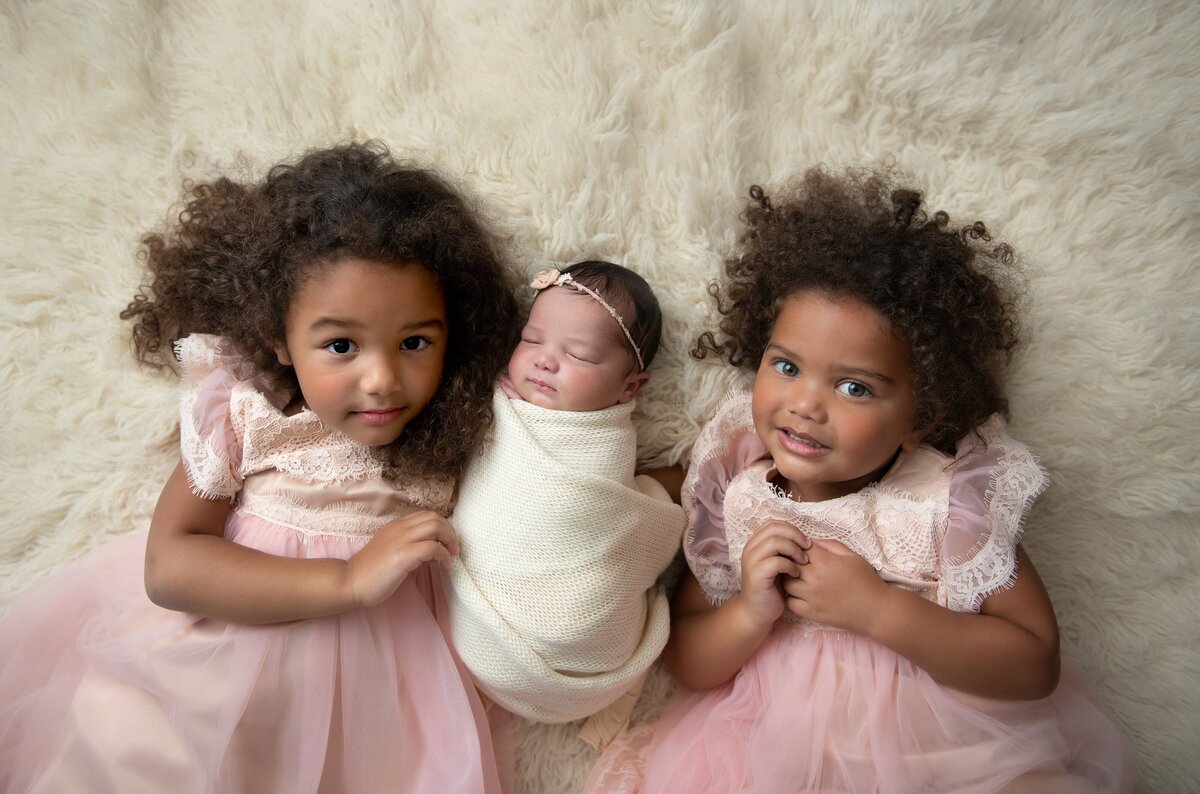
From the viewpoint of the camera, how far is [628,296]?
1492 millimetres

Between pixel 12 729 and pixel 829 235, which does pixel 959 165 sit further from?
pixel 12 729

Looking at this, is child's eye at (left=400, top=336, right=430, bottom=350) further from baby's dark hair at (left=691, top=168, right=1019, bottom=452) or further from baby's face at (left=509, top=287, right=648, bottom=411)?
baby's dark hair at (left=691, top=168, right=1019, bottom=452)

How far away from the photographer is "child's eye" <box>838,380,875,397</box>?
137 cm

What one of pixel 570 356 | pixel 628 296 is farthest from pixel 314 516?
pixel 628 296

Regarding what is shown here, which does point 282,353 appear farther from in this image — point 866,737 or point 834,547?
point 866,737

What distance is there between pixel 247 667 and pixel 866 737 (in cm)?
105

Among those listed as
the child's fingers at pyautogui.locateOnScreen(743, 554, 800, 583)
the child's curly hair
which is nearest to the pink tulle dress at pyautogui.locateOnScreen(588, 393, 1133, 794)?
the child's fingers at pyautogui.locateOnScreen(743, 554, 800, 583)

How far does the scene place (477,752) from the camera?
4.61 feet

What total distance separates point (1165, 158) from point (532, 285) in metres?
1.25

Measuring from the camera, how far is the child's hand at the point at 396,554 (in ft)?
4.42

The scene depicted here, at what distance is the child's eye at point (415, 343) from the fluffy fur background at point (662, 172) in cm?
30

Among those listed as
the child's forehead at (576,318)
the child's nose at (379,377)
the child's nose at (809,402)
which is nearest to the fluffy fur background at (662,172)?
the child's forehead at (576,318)

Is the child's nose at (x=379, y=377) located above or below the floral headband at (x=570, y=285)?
below

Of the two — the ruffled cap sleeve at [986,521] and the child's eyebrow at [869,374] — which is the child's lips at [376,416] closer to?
the child's eyebrow at [869,374]
